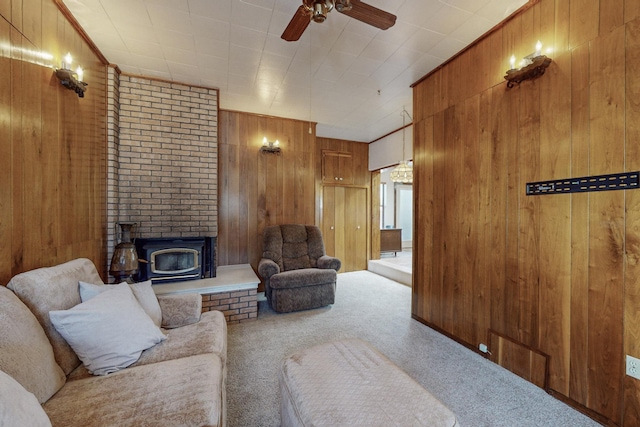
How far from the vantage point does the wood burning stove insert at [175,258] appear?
3.11 m

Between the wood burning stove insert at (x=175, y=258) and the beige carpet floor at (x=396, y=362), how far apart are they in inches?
35.1

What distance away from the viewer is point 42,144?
6.08 ft

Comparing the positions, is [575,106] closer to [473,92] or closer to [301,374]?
[473,92]

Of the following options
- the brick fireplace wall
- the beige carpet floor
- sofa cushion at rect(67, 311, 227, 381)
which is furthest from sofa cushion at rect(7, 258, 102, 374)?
the brick fireplace wall

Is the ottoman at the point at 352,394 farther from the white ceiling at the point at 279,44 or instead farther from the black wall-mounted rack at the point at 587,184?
the white ceiling at the point at 279,44

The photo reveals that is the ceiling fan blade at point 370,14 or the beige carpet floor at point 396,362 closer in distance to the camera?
the ceiling fan blade at point 370,14

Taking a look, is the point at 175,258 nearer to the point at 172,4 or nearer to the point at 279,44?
the point at 172,4

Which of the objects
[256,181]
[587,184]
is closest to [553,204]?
[587,184]

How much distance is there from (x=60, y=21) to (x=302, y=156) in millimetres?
3161

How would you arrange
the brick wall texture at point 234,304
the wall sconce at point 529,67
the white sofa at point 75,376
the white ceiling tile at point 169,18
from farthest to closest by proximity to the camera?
the brick wall texture at point 234,304
the white ceiling tile at point 169,18
the wall sconce at point 529,67
the white sofa at point 75,376

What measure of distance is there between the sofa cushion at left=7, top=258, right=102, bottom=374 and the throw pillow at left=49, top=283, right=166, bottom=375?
0.05m

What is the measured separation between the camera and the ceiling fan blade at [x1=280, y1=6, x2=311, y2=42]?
5.37ft

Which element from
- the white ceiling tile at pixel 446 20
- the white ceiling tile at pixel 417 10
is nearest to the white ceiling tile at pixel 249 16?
the white ceiling tile at pixel 417 10

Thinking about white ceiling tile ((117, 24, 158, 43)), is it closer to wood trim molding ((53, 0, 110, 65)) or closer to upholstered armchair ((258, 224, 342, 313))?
wood trim molding ((53, 0, 110, 65))
